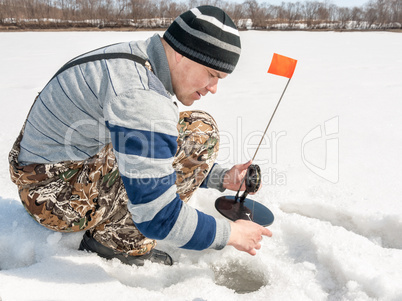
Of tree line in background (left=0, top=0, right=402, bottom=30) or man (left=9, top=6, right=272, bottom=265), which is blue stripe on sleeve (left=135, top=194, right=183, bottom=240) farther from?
tree line in background (left=0, top=0, right=402, bottom=30)

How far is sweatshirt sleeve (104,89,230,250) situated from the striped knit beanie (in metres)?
0.21

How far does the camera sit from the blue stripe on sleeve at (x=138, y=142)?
0.84 meters

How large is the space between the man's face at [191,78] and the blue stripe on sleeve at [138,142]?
279 millimetres

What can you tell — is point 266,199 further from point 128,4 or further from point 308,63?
point 128,4

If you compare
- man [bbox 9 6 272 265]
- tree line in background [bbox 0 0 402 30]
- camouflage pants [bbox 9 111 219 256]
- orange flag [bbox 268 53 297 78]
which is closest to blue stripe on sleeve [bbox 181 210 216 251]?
man [bbox 9 6 272 265]

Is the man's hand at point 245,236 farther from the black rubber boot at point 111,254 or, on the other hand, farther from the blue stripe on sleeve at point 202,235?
the black rubber boot at point 111,254

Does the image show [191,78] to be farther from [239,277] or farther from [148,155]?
[239,277]

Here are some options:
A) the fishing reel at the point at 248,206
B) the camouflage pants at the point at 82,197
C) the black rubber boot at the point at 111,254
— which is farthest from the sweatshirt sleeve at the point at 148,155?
the fishing reel at the point at 248,206

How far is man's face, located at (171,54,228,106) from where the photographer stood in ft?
3.44

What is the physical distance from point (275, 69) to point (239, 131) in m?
1.17

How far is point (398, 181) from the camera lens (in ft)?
6.09

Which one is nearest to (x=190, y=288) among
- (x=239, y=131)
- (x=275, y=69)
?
(x=275, y=69)

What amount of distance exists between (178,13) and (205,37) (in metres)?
19.7

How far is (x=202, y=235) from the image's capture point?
3.15 feet
